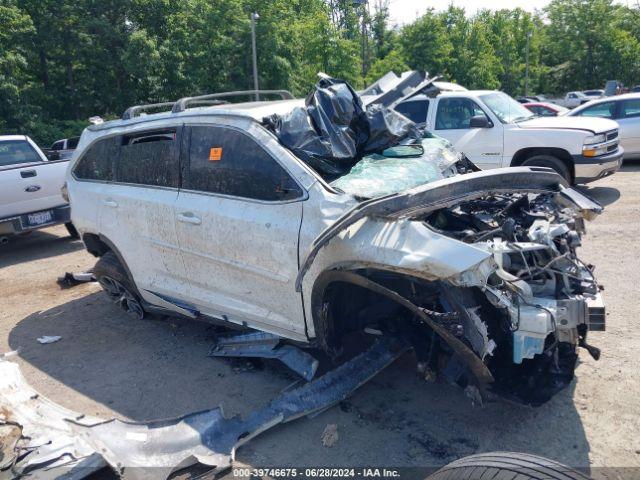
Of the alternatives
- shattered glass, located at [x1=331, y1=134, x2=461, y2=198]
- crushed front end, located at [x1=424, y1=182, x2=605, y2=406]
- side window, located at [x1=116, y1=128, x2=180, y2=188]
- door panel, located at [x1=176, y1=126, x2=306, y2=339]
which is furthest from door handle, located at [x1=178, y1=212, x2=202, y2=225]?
crushed front end, located at [x1=424, y1=182, x2=605, y2=406]

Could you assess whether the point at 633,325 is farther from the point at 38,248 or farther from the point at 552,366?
the point at 38,248

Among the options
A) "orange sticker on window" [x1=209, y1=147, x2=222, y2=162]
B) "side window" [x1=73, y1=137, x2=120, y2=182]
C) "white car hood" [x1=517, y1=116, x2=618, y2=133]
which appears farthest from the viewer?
"white car hood" [x1=517, y1=116, x2=618, y2=133]

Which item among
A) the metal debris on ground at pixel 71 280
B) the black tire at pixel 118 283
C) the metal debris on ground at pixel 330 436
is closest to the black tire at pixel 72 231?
the metal debris on ground at pixel 71 280

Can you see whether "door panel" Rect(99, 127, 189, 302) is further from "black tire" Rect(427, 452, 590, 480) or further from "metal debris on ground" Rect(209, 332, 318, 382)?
"black tire" Rect(427, 452, 590, 480)

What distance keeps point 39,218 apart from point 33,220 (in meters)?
0.08

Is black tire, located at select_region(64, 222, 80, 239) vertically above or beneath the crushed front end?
beneath

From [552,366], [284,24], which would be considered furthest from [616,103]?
[284,24]

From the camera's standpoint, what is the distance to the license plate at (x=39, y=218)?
7.34 m

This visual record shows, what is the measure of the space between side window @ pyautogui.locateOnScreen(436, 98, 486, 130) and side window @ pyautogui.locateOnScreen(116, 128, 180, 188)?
596cm

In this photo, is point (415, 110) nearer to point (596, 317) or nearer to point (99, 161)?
point (99, 161)

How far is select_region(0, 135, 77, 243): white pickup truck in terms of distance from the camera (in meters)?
7.15

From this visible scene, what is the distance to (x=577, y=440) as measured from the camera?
302cm

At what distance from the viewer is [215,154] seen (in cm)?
385

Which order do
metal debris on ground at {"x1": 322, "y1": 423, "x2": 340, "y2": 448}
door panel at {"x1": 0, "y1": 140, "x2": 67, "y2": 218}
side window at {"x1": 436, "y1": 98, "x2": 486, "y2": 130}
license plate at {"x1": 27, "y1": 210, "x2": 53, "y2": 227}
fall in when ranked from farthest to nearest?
1. side window at {"x1": 436, "y1": 98, "x2": 486, "y2": 130}
2. license plate at {"x1": 27, "y1": 210, "x2": 53, "y2": 227}
3. door panel at {"x1": 0, "y1": 140, "x2": 67, "y2": 218}
4. metal debris on ground at {"x1": 322, "y1": 423, "x2": 340, "y2": 448}
